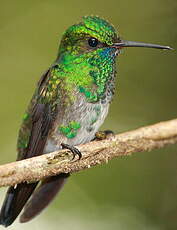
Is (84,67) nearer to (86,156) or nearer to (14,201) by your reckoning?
(86,156)

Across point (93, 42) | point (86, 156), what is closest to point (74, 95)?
point (93, 42)

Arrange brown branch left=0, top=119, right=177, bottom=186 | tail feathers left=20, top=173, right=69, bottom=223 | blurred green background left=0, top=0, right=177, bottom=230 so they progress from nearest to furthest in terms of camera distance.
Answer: brown branch left=0, top=119, right=177, bottom=186 < tail feathers left=20, top=173, right=69, bottom=223 < blurred green background left=0, top=0, right=177, bottom=230

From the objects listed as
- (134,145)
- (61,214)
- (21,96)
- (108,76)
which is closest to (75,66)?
(108,76)

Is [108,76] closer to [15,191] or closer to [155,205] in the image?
[15,191]

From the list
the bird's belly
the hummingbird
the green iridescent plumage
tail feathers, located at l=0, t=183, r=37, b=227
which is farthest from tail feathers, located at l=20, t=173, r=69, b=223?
the green iridescent plumage

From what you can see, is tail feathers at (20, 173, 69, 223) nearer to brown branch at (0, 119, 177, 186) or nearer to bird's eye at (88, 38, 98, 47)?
brown branch at (0, 119, 177, 186)

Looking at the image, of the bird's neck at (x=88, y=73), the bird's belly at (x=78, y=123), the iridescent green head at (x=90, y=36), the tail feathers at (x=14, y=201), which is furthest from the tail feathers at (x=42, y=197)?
the iridescent green head at (x=90, y=36)
